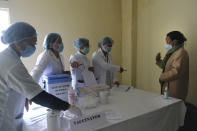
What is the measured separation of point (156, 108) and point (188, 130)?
1108 mm

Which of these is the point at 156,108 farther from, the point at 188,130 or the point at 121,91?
the point at 188,130

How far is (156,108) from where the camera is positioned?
1.44 meters

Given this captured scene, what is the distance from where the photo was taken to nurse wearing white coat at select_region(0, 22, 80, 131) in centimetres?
95

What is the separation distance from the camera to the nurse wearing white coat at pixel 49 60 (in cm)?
181

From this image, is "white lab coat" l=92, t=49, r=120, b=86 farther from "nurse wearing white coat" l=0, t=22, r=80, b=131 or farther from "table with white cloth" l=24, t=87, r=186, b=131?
"nurse wearing white coat" l=0, t=22, r=80, b=131

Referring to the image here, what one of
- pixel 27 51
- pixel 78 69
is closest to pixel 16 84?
pixel 27 51

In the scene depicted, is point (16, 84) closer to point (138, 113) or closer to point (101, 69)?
point (138, 113)

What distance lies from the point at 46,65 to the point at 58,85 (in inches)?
18.4

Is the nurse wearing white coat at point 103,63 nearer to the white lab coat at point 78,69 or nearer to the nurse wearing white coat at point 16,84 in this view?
the white lab coat at point 78,69

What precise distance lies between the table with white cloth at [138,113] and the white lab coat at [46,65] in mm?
681

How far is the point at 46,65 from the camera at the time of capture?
1868 millimetres

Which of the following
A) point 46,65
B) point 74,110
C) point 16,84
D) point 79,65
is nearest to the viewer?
point 16,84

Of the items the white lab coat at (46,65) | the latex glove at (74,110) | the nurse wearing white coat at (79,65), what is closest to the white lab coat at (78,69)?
the nurse wearing white coat at (79,65)

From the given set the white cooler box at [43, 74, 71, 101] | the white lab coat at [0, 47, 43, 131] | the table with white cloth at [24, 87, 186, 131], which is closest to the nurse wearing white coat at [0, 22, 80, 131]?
the white lab coat at [0, 47, 43, 131]
